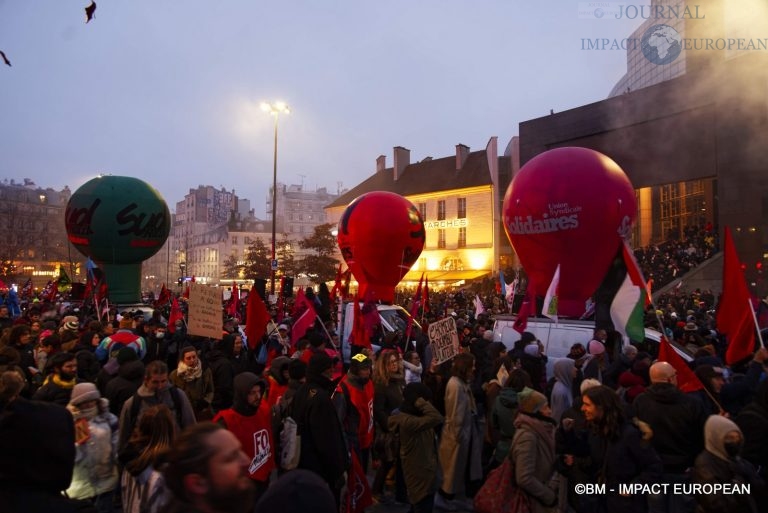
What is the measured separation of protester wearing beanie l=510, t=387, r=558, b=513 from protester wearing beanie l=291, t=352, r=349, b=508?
149cm

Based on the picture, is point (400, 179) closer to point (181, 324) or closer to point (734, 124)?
point (734, 124)

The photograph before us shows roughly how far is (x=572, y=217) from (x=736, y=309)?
6.54 meters

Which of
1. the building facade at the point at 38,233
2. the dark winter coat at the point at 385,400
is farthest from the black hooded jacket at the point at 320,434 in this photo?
the building facade at the point at 38,233

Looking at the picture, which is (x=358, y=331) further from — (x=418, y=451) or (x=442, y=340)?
(x=418, y=451)

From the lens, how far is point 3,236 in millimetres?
65875

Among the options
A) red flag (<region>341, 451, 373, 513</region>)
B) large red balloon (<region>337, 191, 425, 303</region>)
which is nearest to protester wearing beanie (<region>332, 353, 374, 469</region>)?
red flag (<region>341, 451, 373, 513</region>)

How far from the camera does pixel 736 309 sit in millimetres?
6965

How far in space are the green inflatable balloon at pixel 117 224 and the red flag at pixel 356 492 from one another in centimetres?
1614

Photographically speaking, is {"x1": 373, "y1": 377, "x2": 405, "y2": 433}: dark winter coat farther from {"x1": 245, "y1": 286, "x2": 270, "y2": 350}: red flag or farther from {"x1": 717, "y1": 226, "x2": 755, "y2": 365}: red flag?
{"x1": 717, "y1": 226, "x2": 755, "y2": 365}: red flag

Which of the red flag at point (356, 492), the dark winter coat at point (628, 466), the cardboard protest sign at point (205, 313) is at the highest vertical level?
the cardboard protest sign at point (205, 313)

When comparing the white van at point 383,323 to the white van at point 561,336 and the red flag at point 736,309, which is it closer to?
the white van at point 561,336

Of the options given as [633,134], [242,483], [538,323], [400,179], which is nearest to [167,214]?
[538,323]

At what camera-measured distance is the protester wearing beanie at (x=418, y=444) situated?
5492 mm

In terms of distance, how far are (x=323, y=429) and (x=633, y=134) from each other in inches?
1263
